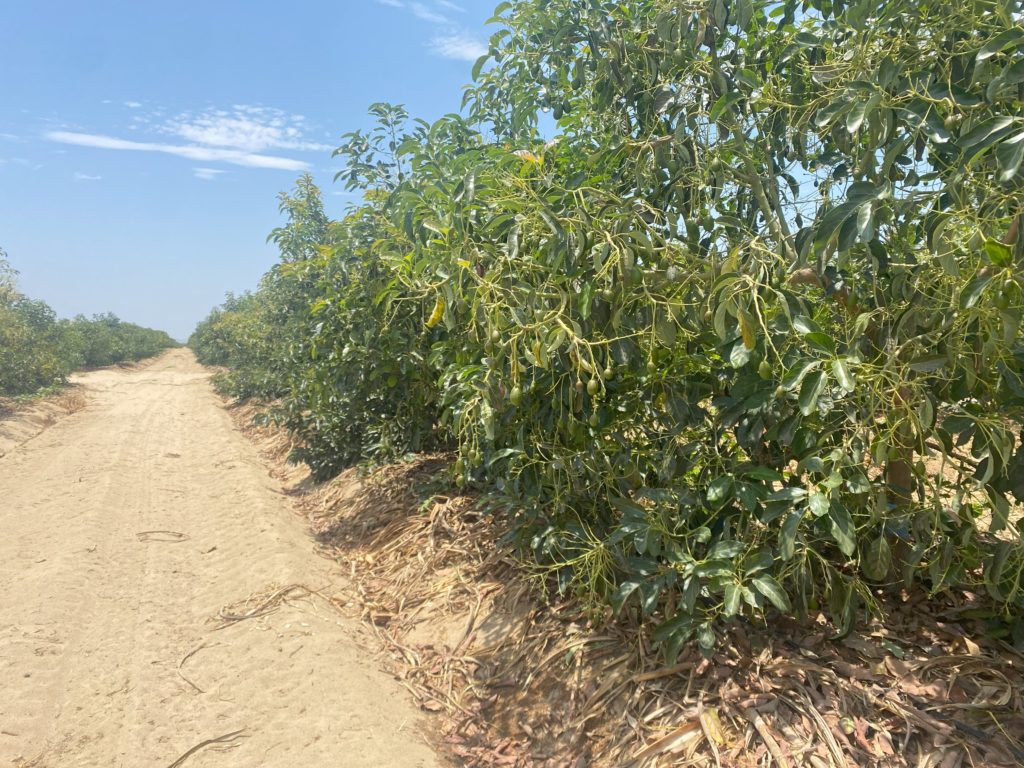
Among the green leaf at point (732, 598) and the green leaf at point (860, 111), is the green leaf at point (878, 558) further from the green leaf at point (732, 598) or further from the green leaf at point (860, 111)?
the green leaf at point (860, 111)

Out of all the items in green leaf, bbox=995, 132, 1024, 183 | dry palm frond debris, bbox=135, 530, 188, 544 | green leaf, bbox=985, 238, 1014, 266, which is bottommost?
dry palm frond debris, bbox=135, 530, 188, 544

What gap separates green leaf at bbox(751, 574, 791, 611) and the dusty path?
1.54 metres

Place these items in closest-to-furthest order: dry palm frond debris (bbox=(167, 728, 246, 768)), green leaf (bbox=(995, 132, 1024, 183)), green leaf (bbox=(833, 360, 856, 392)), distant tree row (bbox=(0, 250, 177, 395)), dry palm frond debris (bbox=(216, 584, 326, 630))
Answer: green leaf (bbox=(995, 132, 1024, 183)) < green leaf (bbox=(833, 360, 856, 392)) < dry palm frond debris (bbox=(167, 728, 246, 768)) < dry palm frond debris (bbox=(216, 584, 326, 630)) < distant tree row (bbox=(0, 250, 177, 395))

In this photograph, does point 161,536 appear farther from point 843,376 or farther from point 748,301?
point 843,376

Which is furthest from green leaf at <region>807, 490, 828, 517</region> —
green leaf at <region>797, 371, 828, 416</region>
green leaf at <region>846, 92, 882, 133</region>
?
green leaf at <region>846, 92, 882, 133</region>

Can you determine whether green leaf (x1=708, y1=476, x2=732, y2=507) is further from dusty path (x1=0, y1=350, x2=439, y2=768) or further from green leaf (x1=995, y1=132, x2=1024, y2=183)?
dusty path (x1=0, y1=350, x2=439, y2=768)

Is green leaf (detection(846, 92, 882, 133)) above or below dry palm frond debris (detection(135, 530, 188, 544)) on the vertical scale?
above

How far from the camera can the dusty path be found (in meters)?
2.68

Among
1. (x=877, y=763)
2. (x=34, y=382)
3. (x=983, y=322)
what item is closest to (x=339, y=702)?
(x=877, y=763)

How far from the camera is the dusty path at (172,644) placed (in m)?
2.68

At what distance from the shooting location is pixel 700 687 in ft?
7.73

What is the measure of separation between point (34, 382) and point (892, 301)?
15512mm

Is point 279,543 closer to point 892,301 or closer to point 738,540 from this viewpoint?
point 738,540

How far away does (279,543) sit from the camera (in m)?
4.77
